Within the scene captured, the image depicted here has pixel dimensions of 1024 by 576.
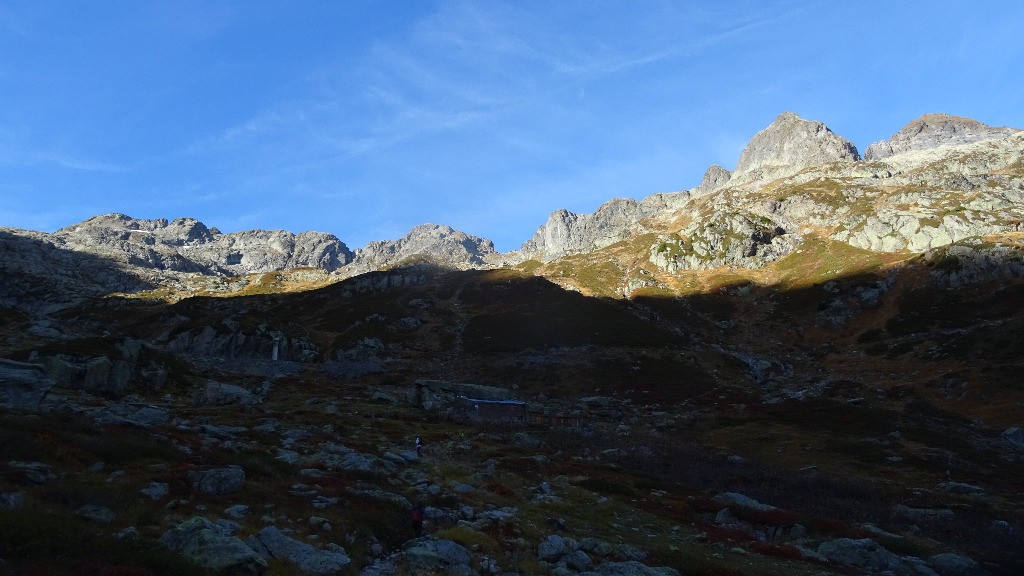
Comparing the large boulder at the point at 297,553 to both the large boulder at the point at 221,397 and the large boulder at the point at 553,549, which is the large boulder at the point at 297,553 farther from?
the large boulder at the point at 221,397

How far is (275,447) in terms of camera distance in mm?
32188

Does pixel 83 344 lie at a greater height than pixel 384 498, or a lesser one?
greater

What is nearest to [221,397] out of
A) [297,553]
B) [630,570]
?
[297,553]

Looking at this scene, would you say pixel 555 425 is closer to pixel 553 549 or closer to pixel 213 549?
pixel 553 549

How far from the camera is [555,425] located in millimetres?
66125

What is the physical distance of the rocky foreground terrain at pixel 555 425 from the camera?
679 inches

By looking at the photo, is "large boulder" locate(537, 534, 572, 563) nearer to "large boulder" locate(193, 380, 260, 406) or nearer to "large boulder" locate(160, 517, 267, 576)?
"large boulder" locate(160, 517, 267, 576)

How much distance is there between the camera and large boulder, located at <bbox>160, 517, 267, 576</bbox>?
41.8 feet

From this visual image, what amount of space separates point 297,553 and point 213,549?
2447 millimetres

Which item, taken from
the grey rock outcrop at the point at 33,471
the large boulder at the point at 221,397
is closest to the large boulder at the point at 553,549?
the grey rock outcrop at the point at 33,471

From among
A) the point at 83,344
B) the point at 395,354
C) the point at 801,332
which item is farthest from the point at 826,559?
the point at 801,332

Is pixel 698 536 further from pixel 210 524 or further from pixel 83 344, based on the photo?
pixel 83 344

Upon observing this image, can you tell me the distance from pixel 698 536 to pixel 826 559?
18.3 feet

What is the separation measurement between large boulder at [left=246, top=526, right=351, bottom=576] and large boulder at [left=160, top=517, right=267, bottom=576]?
870 millimetres
